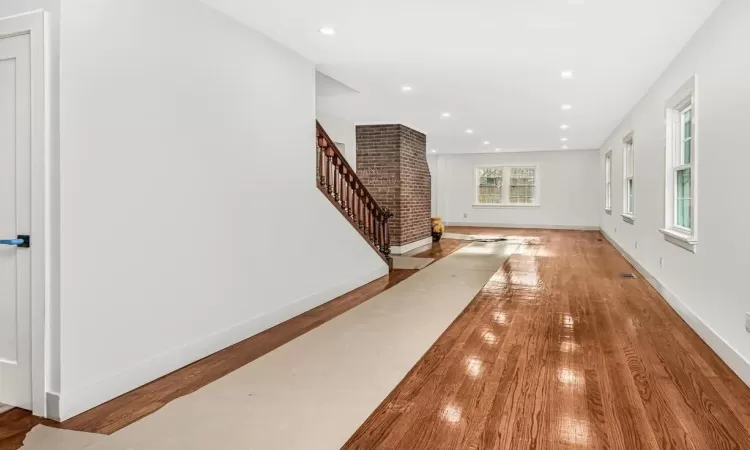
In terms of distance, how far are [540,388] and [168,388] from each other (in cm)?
212

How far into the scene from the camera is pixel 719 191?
3.57 meters

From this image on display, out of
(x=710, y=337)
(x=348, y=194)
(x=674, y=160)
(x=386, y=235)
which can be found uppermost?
(x=674, y=160)

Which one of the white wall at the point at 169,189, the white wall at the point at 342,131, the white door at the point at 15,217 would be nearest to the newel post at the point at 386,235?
the white wall at the point at 342,131

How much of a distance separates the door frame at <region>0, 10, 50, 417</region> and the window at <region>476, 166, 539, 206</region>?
1545cm

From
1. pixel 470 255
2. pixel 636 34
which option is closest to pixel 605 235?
pixel 470 255

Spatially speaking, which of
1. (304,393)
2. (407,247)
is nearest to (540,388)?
(304,393)

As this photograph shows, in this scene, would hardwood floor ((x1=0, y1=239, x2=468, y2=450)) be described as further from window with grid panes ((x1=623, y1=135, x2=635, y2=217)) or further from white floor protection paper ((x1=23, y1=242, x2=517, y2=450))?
window with grid panes ((x1=623, y1=135, x2=635, y2=217))

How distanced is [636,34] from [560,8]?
106 cm

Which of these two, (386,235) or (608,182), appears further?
(608,182)

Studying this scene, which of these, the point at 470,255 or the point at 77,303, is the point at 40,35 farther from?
the point at 470,255

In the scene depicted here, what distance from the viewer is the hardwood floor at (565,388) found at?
231 cm

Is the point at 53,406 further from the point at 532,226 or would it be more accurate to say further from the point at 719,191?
the point at 532,226

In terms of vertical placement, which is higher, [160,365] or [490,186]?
[490,186]

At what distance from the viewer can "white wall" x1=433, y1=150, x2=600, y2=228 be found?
52.3 ft
